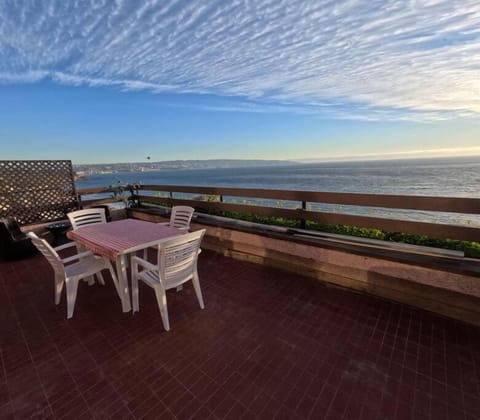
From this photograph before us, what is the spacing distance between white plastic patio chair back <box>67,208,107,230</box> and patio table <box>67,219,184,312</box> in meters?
0.53

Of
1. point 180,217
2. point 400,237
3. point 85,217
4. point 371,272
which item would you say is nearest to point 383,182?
point 400,237

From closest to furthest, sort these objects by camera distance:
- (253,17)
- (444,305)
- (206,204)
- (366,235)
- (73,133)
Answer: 1. (444,305)
2. (366,235)
3. (253,17)
4. (206,204)
5. (73,133)

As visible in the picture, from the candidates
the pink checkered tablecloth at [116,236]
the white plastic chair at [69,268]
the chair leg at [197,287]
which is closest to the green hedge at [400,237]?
the chair leg at [197,287]

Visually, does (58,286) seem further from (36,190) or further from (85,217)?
(36,190)

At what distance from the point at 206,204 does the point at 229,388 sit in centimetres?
309

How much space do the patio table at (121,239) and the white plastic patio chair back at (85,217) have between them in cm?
53

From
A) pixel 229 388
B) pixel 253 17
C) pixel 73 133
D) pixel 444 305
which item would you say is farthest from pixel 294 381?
pixel 73 133

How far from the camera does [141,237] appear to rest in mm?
2277

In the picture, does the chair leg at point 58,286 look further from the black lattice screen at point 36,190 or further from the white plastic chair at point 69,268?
the black lattice screen at point 36,190

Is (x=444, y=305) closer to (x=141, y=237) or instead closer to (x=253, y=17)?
(x=141, y=237)

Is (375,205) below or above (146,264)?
above

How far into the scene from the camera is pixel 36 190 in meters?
4.90

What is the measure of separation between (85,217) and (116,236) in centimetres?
123

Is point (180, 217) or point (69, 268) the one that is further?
point (180, 217)
